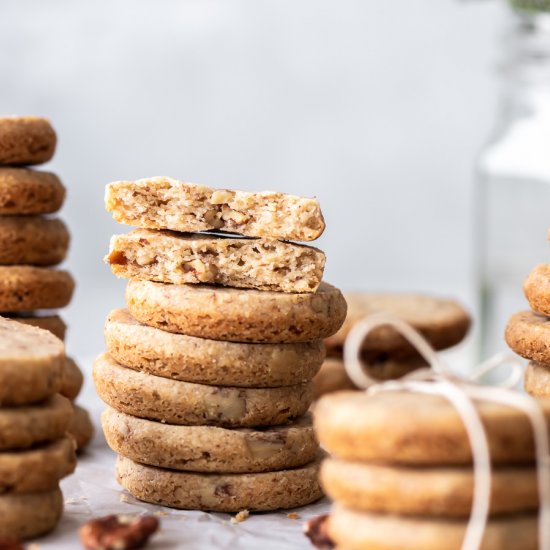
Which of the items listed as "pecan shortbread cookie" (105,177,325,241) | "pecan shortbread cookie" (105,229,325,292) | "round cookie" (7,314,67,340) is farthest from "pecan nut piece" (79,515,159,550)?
"round cookie" (7,314,67,340)

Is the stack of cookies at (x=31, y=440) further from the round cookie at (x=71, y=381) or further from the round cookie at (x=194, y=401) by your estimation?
the round cookie at (x=71, y=381)

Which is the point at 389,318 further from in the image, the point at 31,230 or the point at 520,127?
the point at 520,127

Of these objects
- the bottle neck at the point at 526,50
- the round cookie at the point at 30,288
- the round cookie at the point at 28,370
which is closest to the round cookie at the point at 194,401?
the round cookie at the point at 28,370

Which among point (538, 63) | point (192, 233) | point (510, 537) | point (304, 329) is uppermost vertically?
point (538, 63)

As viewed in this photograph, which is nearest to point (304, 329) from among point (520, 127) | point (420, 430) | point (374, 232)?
point (420, 430)

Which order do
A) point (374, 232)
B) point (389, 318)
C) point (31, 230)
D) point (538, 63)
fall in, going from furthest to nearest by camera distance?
point (374, 232)
point (538, 63)
point (31, 230)
point (389, 318)

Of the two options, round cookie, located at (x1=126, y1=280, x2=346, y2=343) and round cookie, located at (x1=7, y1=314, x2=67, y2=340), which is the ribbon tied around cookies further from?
round cookie, located at (x1=7, y1=314, x2=67, y2=340)

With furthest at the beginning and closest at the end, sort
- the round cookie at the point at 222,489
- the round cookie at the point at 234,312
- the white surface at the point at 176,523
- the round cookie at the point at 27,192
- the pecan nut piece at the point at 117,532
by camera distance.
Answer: the round cookie at the point at 27,192 → the round cookie at the point at 222,489 → the round cookie at the point at 234,312 → the white surface at the point at 176,523 → the pecan nut piece at the point at 117,532
